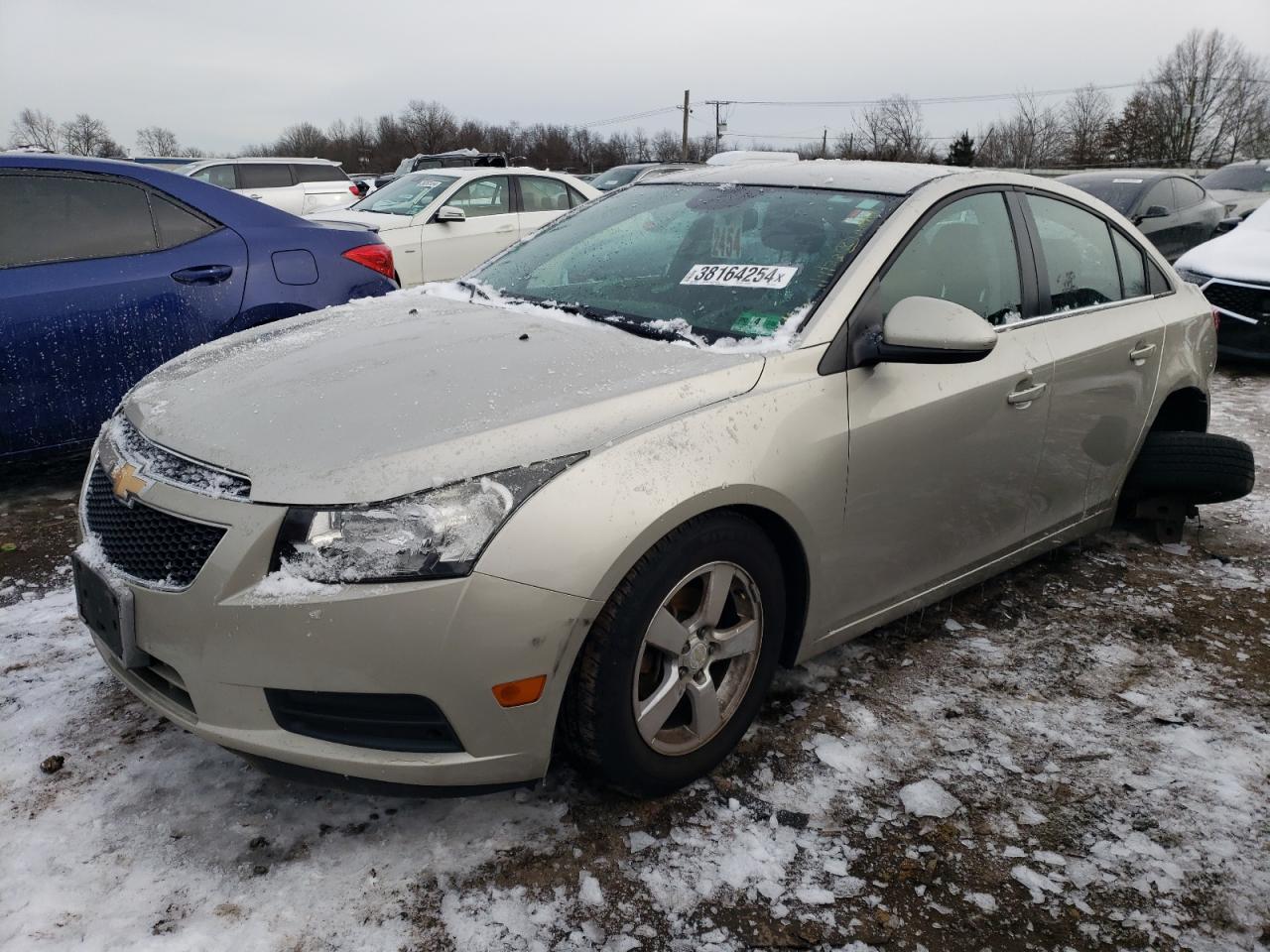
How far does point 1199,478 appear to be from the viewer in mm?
3855

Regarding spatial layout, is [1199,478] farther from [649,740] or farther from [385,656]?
[385,656]

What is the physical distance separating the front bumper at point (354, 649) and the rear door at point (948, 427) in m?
1.04

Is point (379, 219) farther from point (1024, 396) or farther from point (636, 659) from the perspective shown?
point (636, 659)

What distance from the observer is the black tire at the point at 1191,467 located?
152 inches

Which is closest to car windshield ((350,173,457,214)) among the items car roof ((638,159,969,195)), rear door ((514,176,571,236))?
rear door ((514,176,571,236))

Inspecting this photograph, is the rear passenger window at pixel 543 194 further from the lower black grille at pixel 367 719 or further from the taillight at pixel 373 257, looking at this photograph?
the lower black grille at pixel 367 719

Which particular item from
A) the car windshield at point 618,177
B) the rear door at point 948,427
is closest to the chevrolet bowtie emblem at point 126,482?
the rear door at point 948,427

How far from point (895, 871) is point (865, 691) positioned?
0.81m

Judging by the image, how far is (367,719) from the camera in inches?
78.0

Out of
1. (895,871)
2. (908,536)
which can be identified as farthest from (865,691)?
(895,871)

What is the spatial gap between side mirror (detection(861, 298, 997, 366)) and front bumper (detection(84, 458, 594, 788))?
3.71 feet

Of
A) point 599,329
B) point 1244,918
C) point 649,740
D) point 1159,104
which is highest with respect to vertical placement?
point 1159,104

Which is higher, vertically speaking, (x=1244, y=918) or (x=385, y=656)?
(x=385, y=656)

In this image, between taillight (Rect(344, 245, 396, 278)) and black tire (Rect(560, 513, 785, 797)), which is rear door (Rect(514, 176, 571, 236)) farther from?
black tire (Rect(560, 513, 785, 797))
